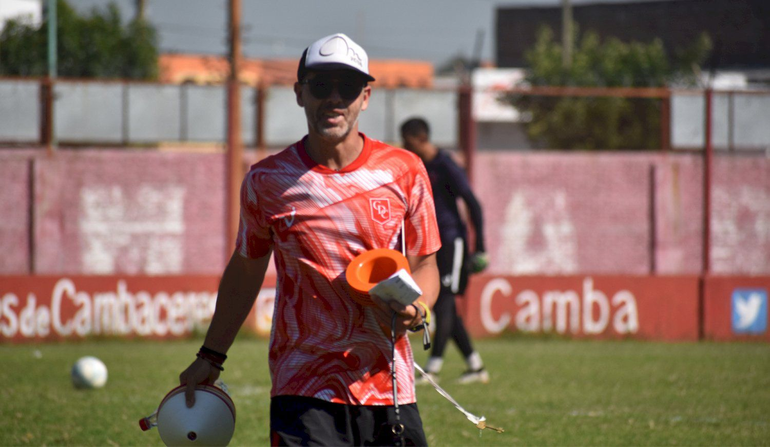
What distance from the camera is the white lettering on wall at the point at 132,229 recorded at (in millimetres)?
A: 19000

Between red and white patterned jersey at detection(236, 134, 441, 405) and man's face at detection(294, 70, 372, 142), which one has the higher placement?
man's face at detection(294, 70, 372, 142)

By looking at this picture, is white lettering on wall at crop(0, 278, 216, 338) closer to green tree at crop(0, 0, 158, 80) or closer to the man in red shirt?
green tree at crop(0, 0, 158, 80)

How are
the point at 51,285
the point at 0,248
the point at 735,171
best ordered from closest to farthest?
the point at 51,285 → the point at 0,248 → the point at 735,171

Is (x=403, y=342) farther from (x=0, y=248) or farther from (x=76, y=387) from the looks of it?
(x=0, y=248)

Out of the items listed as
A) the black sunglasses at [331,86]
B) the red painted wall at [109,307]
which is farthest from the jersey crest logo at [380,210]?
the red painted wall at [109,307]

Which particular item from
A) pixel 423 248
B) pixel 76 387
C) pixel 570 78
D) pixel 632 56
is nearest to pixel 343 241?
pixel 423 248

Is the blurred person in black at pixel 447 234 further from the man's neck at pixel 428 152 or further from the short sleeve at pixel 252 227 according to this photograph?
the short sleeve at pixel 252 227

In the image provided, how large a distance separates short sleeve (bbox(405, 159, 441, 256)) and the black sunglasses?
37cm

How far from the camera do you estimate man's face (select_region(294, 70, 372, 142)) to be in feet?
11.7

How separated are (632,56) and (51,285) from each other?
28439mm

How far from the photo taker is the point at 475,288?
14328 mm

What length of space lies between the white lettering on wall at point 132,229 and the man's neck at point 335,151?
15810 millimetres

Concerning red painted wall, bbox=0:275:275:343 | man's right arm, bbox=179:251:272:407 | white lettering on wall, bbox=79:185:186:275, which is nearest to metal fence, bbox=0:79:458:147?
white lettering on wall, bbox=79:185:186:275

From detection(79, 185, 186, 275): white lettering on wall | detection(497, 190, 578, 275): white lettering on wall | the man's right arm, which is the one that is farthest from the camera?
detection(497, 190, 578, 275): white lettering on wall
